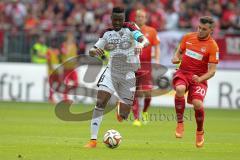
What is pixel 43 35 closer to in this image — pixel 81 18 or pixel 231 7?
pixel 81 18

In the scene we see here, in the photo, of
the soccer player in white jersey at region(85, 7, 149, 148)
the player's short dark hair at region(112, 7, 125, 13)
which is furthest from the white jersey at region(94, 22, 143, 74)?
the player's short dark hair at region(112, 7, 125, 13)

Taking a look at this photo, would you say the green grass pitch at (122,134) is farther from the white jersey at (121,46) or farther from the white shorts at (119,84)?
the white jersey at (121,46)

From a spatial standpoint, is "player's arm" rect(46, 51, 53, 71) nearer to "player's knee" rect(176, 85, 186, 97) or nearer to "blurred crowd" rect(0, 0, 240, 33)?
"blurred crowd" rect(0, 0, 240, 33)

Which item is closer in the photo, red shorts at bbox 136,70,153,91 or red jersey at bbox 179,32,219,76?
red jersey at bbox 179,32,219,76

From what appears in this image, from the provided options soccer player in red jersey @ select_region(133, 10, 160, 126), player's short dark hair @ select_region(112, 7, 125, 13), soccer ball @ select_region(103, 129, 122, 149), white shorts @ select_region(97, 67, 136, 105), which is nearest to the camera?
soccer ball @ select_region(103, 129, 122, 149)

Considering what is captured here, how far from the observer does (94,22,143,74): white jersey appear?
14781 millimetres

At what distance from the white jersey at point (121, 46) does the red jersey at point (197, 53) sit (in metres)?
1.08

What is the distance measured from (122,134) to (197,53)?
342 cm

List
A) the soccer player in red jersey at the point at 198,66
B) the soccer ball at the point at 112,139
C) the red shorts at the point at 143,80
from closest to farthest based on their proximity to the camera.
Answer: the soccer ball at the point at 112,139
the soccer player in red jersey at the point at 198,66
the red shorts at the point at 143,80

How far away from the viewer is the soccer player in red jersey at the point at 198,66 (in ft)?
48.3

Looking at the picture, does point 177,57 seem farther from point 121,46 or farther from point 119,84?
point 119,84

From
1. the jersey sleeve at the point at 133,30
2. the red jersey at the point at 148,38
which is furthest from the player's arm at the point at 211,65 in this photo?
the red jersey at the point at 148,38

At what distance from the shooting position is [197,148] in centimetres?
1466

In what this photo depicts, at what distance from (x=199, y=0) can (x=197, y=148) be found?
55.0 ft
